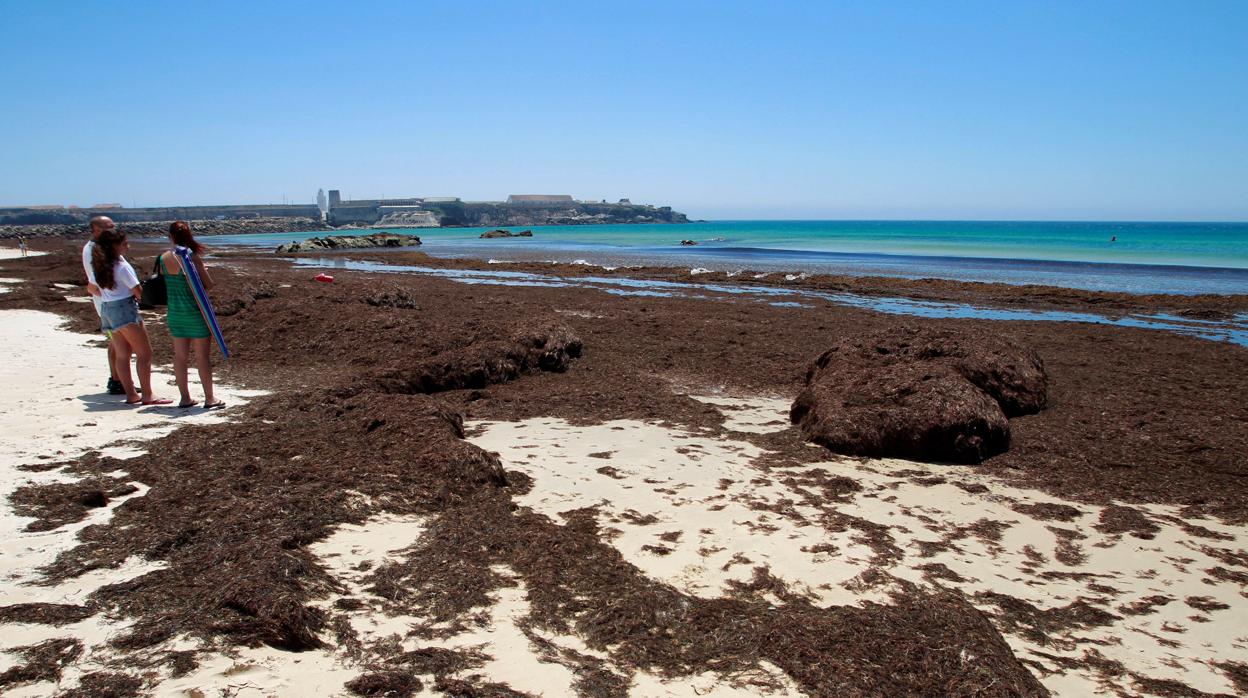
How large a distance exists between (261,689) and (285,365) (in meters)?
8.01

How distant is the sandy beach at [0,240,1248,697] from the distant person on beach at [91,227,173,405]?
1.19 feet

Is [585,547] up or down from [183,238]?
down

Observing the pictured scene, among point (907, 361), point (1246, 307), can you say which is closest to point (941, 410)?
point (907, 361)

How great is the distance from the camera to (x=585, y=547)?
421 centimetres

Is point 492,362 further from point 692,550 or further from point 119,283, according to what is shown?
point 692,550

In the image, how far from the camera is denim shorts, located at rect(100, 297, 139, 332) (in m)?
6.81

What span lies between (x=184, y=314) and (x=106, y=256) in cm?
88

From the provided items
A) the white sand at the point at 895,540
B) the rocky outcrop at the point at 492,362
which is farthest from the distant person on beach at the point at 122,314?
the white sand at the point at 895,540

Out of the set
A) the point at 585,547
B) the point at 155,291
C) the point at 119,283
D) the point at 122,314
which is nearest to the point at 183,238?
the point at 155,291

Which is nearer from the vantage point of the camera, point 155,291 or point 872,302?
point 155,291

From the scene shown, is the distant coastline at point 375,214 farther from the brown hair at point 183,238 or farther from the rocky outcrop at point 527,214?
the brown hair at point 183,238

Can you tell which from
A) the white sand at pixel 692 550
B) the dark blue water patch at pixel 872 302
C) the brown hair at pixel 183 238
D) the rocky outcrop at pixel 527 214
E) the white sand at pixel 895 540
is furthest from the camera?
the rocky outcrop at pixel 527 214

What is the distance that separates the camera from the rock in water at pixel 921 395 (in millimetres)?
6406

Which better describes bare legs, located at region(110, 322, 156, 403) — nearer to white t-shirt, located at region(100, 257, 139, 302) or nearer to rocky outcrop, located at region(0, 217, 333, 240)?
white t-shirt, located at region(100, 257, 139, 302)
